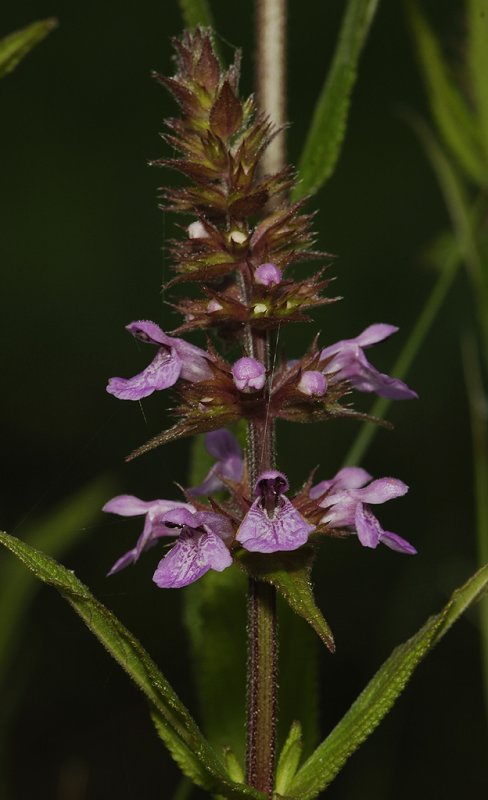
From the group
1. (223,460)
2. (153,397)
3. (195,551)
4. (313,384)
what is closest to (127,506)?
(223,460)

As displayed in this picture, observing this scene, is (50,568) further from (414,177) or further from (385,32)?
(385,32)

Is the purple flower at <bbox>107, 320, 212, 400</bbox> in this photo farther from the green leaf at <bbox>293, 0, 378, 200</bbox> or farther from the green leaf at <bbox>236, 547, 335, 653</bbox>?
the green leaf at <bbox>293, 0, 378, 200</bbox>

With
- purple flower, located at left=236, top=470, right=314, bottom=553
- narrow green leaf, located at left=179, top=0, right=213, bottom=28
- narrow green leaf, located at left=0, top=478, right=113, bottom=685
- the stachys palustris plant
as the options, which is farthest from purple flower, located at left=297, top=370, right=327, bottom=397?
narrow green leaf, located at left=0, top=478, right=113, bottom=685

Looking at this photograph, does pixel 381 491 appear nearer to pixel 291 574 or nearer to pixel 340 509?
pixel 340 509

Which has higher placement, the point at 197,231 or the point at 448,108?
the point at 197,231

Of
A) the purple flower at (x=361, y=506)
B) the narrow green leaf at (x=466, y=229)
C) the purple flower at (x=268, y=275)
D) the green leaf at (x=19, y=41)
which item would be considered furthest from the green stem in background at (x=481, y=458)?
the green leaf at (x=19, y=41)
